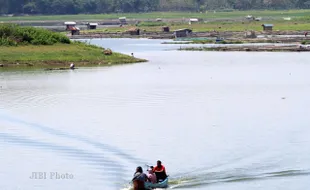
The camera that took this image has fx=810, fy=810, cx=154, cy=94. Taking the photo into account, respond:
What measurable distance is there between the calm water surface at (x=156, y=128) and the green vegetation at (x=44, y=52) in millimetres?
6135

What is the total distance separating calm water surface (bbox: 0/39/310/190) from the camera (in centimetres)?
3616

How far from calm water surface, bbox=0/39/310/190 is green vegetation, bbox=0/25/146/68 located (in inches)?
242

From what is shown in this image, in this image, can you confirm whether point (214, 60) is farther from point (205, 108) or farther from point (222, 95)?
point (205, 108)

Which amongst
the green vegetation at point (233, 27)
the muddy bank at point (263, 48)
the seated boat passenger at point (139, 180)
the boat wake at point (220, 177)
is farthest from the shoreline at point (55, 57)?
the green vegetation at point (233, 27)

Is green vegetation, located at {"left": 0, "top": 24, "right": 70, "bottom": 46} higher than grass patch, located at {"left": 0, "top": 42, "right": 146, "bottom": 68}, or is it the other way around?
green vegetation, located at {"left": 0, "top": 24, "right": 70, "bottom": 46}

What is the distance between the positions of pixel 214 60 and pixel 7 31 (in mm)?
24513

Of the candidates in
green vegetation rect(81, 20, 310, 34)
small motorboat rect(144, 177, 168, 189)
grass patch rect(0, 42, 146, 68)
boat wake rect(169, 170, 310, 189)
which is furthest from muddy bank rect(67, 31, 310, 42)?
small motorboat rect(144, 177, 168, 189)

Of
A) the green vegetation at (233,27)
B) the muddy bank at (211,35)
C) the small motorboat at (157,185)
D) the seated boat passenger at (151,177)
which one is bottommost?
the green vegetation at (233,27)

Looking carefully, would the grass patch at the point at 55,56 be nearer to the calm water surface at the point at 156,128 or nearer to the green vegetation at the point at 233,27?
the calm water surface at the point at 156,128

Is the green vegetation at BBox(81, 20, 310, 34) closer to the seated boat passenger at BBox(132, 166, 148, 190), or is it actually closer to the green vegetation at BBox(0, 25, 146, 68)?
the green vegetation at BBox(0, 25, 146, 68)

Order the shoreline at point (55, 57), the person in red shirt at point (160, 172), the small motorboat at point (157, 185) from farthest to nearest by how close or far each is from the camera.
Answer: the shoreline at point (55, 57) → the person in red shirt at point (160, 172) → the small motorboat at point (157, 185)

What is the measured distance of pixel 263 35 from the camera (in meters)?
135

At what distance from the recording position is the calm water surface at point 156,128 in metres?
36.2

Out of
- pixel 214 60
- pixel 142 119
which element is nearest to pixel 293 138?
pixel 142 119
